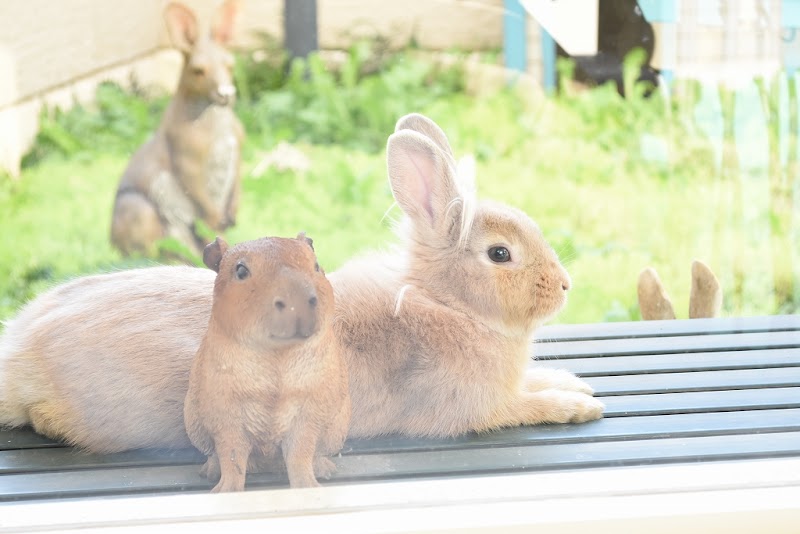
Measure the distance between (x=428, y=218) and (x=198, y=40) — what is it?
62 centimetres

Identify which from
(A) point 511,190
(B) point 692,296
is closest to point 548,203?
(A) point 511,190

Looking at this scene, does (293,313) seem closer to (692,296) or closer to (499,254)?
(499,254)

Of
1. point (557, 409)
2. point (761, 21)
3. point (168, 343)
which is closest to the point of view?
point (168, 343)

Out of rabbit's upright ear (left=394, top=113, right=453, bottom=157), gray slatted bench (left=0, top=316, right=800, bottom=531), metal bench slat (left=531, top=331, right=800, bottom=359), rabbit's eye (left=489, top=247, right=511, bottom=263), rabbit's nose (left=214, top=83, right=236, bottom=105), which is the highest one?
rabbit's nose (left=214, top=83, right=236, bottom=105)

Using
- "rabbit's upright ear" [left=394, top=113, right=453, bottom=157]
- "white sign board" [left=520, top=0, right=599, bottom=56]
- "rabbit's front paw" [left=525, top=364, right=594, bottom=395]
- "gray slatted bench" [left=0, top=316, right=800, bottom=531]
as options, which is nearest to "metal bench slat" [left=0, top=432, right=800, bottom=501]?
"gray slatted bench" [left=0, top=316, right=800, bottom=531]

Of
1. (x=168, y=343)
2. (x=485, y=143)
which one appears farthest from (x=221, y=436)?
(x=485, y=143)

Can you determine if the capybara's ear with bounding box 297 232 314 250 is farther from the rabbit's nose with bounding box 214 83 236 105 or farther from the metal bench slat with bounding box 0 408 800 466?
the rabbit's nose with bounding box 214 83 236 105

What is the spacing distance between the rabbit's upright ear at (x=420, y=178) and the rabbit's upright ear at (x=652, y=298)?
0.62m

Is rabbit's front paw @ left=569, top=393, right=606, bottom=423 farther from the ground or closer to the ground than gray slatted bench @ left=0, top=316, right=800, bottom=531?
farther from the ground

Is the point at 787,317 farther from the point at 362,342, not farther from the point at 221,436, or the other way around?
the point at 221,436

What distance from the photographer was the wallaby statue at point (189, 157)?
1.58 metres

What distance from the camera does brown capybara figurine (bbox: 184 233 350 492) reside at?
1082 millimetres

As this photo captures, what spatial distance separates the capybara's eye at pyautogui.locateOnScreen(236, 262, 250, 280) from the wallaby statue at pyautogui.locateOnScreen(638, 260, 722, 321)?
90 centimetres

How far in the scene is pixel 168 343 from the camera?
1.22 meters
